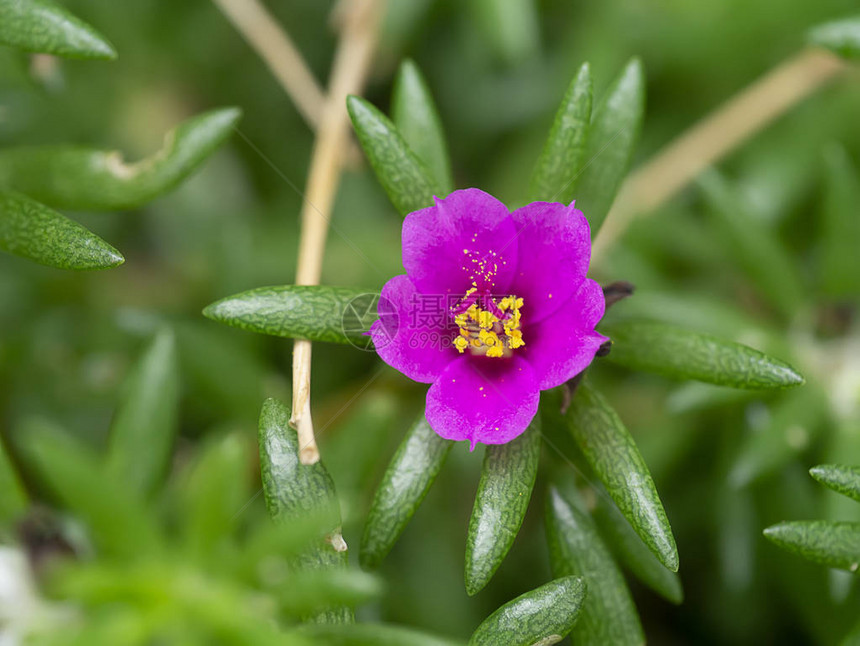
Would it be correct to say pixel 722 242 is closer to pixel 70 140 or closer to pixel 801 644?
pixel 801 644

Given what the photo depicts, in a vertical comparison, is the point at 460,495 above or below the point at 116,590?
above

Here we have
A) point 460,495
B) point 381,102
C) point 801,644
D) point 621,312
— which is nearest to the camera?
point 621,312

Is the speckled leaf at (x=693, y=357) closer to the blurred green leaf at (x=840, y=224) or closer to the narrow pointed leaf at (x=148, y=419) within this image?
the blurred green leaf at (x=840, y=224)

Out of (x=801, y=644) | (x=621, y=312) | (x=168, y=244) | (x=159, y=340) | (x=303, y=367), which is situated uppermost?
(x=168, y=244)

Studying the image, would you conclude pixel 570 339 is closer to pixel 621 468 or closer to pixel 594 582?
pixel 621 468

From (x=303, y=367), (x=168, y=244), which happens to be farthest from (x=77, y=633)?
(x=168, y=244)

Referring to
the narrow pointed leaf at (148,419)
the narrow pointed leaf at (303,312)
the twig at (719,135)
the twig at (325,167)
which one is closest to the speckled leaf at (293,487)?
the twig at (325,167)

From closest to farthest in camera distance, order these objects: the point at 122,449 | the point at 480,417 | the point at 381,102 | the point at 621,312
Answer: the point at 480,417, the point at 122,449, the point at 621,312, the point at 381,102
